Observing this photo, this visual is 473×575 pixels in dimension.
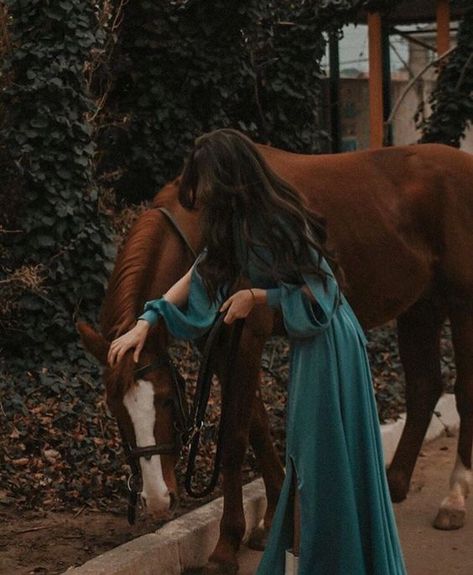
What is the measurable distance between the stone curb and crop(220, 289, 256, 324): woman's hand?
1.32 metres

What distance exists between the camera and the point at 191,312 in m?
4.48

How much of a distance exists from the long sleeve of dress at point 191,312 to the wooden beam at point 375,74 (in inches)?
533

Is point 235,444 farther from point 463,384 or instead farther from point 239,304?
point 463,384

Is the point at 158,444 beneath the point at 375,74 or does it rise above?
beneath

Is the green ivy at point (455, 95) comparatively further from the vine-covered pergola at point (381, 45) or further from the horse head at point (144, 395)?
the horse head at point (144, 395)

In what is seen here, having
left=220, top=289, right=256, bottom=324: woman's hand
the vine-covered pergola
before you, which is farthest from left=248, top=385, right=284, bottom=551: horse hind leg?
the vine-covered pergola

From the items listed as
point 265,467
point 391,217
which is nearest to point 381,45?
point 391,217

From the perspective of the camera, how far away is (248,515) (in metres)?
5.88

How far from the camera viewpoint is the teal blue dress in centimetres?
412

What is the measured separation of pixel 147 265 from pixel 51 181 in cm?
318

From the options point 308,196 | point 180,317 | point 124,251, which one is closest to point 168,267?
point 124,251

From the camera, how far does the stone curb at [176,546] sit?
482cm

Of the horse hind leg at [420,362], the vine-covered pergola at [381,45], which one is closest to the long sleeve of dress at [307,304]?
the horse hind leg at [420,362]

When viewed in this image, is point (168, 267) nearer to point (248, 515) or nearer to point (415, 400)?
point (248, 515)
